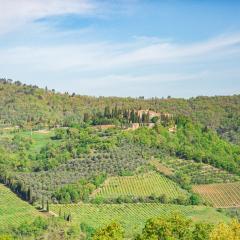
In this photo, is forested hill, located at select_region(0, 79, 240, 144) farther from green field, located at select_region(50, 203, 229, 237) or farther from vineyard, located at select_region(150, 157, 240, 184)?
green field, located at select_region(50, 203, 229, 237)

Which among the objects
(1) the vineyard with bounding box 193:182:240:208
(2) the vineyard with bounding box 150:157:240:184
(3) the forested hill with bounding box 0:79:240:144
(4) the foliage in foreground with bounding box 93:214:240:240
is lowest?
(1) the vineyard with bounding box 193:182:240:208

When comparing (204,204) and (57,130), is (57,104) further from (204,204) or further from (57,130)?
(204,204)

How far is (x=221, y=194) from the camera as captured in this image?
95312 mm

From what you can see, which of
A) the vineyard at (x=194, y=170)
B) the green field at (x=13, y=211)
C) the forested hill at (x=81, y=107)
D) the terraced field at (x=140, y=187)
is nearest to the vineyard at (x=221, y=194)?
the vineyard at (x=194, y=170)

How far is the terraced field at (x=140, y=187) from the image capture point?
306 ft

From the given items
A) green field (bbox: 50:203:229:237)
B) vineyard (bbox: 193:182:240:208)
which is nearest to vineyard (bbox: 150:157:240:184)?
vineyard (bbox: 193:182:240:208)

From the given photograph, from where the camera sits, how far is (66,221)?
77.9m

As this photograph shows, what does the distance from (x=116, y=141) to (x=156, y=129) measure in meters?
12.0

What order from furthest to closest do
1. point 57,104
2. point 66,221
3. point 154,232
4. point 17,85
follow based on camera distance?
point 17,85
point 57,104
point 66,221
point 154,232

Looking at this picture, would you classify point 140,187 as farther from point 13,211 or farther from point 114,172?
point 13,211

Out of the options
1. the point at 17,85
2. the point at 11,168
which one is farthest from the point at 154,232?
the point at 17,85

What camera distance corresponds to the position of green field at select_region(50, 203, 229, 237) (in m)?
79.8

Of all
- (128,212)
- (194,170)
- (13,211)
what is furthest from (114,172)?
(13,211)

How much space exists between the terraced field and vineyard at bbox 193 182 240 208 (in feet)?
11.8
